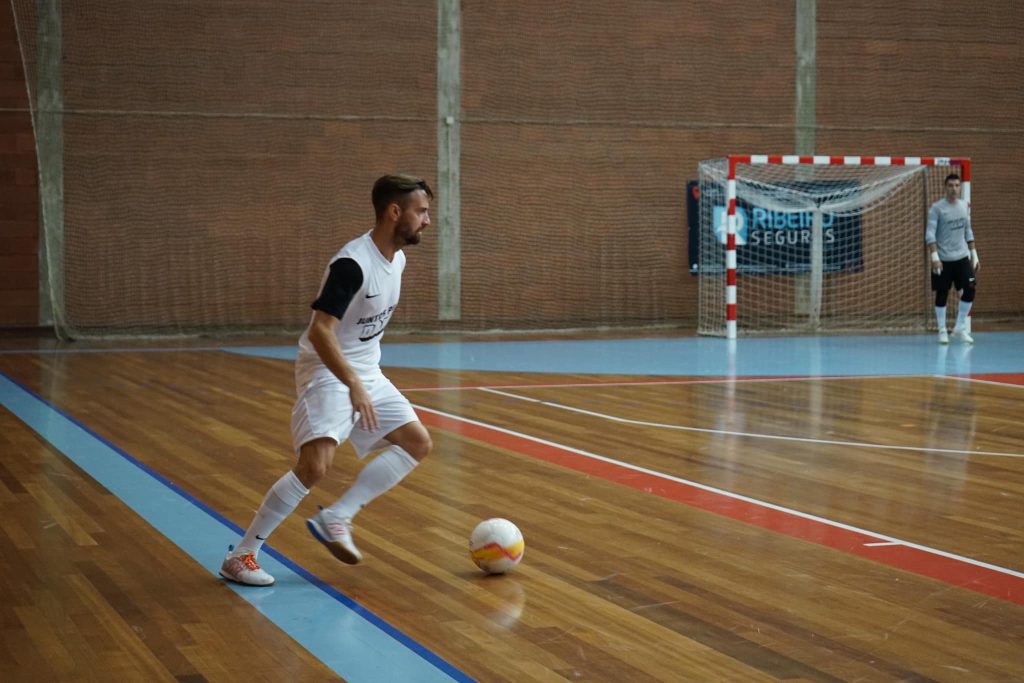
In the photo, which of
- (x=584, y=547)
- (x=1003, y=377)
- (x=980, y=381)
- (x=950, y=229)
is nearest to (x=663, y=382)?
(x=980, y=381)

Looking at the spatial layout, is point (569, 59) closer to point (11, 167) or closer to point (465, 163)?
point (465, 163)

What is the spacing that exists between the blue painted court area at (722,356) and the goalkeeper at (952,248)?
0.57 metres

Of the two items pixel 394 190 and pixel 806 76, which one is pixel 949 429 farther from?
pixel 806 76

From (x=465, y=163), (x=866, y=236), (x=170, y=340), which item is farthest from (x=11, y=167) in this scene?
(x=866, y=236)

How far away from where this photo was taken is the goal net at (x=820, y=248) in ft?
60.8

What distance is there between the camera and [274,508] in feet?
15.7

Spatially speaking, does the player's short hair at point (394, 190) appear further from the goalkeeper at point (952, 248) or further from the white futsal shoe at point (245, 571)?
the goalkeeper at point (952, 248)

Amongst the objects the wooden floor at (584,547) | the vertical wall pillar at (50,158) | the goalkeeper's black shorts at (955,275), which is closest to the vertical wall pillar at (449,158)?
the vertical wall pillar at (50,158)

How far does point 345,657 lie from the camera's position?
390 cm

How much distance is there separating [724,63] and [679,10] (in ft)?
3.17

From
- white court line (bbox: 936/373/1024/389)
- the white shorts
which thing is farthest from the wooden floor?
white court line (bbox: 936/373/1024/389)

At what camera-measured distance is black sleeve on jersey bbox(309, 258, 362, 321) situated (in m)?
4.62

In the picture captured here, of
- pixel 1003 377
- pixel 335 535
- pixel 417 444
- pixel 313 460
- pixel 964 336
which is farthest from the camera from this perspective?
pixel 964 336

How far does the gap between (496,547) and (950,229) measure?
1194 cm
